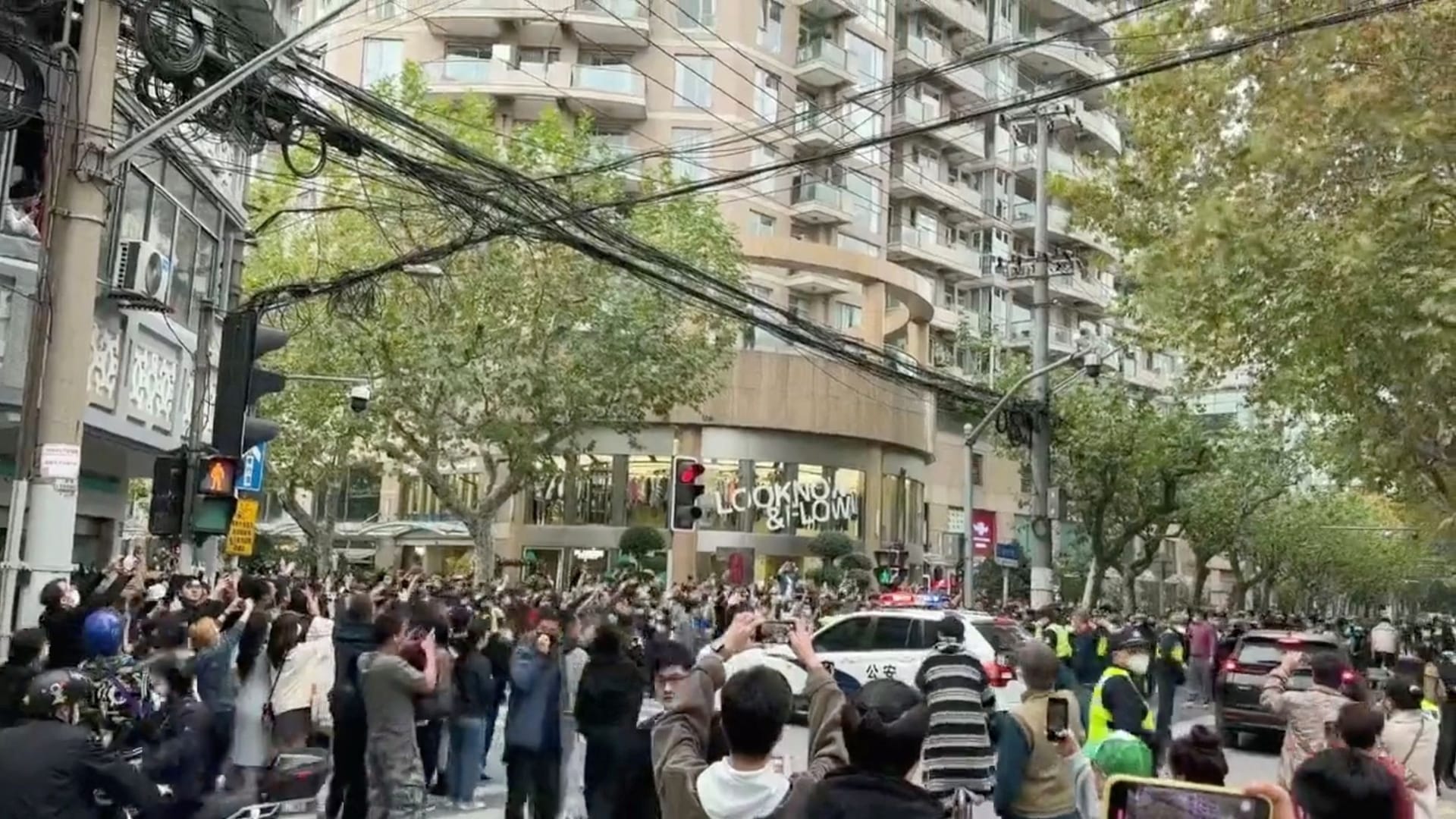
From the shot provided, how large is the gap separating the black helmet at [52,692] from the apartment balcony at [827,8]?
4339 centimetres

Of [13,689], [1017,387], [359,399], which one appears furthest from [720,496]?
[13,689]

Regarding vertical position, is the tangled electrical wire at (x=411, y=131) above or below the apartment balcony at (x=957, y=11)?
below

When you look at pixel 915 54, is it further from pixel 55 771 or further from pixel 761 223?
pixel 55 771

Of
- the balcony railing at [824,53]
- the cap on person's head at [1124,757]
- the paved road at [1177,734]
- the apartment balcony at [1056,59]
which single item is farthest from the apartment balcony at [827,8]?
the cap on person's head at [1124,757]

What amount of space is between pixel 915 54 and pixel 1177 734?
4524cm

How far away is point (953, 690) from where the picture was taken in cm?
597

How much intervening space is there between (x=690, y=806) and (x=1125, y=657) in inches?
195

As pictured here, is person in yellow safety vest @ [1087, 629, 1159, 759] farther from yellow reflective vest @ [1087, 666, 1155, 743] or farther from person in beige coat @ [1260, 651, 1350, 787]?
person in beige coat @ [1260, 651, 1350, 787]

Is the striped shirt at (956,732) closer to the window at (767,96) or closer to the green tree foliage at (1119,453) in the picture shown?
the green tree foliage at (1119,453)

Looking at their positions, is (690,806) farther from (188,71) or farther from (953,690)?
(188,71)

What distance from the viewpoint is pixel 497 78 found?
42.7 m

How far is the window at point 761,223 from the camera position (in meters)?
44.3

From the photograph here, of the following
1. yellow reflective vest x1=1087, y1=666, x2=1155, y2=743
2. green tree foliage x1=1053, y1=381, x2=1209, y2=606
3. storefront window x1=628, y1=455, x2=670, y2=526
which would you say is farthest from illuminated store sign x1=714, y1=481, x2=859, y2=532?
yellow reflective vest x1=1087, y1=666, x2=1155, y2=743

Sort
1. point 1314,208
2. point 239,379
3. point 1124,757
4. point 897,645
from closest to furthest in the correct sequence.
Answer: point 1124,757 → point 239,379 → point 1314,208 → point 897,645
